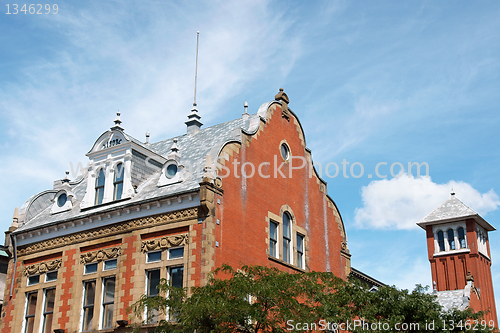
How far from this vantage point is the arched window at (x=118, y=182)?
27.5 metres

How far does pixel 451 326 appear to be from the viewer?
2275cm

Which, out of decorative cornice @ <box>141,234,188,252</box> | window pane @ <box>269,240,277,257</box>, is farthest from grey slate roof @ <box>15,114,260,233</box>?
window pane @ <box>269,240,277,257</box>

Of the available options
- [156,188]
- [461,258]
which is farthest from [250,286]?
[461,258]

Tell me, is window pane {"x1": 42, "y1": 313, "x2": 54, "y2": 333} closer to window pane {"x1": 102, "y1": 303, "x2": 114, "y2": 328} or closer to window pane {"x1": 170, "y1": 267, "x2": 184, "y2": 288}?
window pane {"x1": 102, "y1": 303, "x2": 114, "y2": 328}

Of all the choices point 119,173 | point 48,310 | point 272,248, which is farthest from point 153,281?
point 48,310

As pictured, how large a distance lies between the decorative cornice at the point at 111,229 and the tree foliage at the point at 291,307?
3099mm

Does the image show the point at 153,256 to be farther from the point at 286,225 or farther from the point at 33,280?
the point at 33,280

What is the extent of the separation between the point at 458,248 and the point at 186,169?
4852 centimetres

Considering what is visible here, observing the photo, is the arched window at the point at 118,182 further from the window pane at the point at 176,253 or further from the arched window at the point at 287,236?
the arched window at the point at 287,236

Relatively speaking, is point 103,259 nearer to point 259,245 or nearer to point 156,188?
point 156,188

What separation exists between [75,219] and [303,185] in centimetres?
1194

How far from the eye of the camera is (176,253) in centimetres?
2394

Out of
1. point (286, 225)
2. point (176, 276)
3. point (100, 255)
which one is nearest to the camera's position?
point (176, 276)

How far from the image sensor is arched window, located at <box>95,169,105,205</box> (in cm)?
2817
